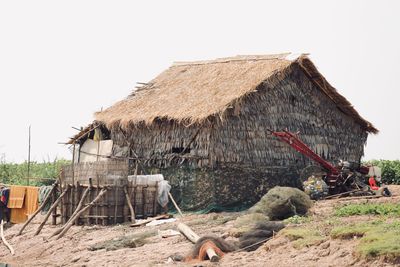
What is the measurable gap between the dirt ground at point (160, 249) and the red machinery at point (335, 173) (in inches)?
66.2

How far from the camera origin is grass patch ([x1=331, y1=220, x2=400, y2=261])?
1207cm

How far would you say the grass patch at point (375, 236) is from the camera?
12070 millimetres

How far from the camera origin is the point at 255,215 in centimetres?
1831

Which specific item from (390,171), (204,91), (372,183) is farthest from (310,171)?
(390,171)

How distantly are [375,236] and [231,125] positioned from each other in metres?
11.9

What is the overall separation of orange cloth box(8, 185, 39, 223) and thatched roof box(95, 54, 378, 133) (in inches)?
148

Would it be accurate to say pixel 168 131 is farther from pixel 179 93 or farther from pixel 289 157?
pixel 289 157

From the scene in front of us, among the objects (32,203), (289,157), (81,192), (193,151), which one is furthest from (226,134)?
(32,203)

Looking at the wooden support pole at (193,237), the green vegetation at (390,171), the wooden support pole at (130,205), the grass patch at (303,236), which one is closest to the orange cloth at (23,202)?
the wooden support pole at (130,205)

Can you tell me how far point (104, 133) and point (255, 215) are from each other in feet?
38.5

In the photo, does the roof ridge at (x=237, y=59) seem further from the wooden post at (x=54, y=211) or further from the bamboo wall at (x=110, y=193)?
the wooden post at (x=54, y=211)

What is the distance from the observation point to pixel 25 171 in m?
38.6

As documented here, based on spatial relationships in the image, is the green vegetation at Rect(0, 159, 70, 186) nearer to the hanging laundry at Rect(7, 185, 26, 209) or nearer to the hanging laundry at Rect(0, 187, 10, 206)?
the hanging laundry at Rect(0, 187, 10, 206)

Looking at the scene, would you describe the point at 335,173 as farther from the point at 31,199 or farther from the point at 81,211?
the point at 31,199
